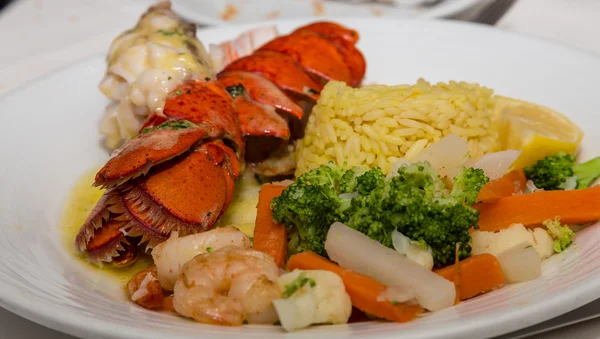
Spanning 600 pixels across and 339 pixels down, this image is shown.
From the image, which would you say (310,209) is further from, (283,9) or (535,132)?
(283,9)

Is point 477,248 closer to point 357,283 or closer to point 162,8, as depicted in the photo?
point 357,283

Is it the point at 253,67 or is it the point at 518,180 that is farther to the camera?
the point at 253,67

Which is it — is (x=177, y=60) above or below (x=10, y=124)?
above

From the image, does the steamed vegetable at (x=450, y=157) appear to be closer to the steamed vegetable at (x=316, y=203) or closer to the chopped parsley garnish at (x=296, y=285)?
the steamed vegetable at (x=316, y=203)

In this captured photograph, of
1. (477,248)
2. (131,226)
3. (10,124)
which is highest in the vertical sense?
(477,248)

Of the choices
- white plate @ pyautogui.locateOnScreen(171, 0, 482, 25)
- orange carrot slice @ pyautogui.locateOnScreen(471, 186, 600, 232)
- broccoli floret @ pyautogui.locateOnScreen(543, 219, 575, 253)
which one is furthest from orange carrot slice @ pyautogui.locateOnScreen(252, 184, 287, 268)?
white plate @ pyautogui.locateOnScreen(171, 0, 482, 25)

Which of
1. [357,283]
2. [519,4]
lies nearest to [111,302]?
[357,283]

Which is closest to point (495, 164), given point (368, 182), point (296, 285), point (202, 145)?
point (368, 182)
